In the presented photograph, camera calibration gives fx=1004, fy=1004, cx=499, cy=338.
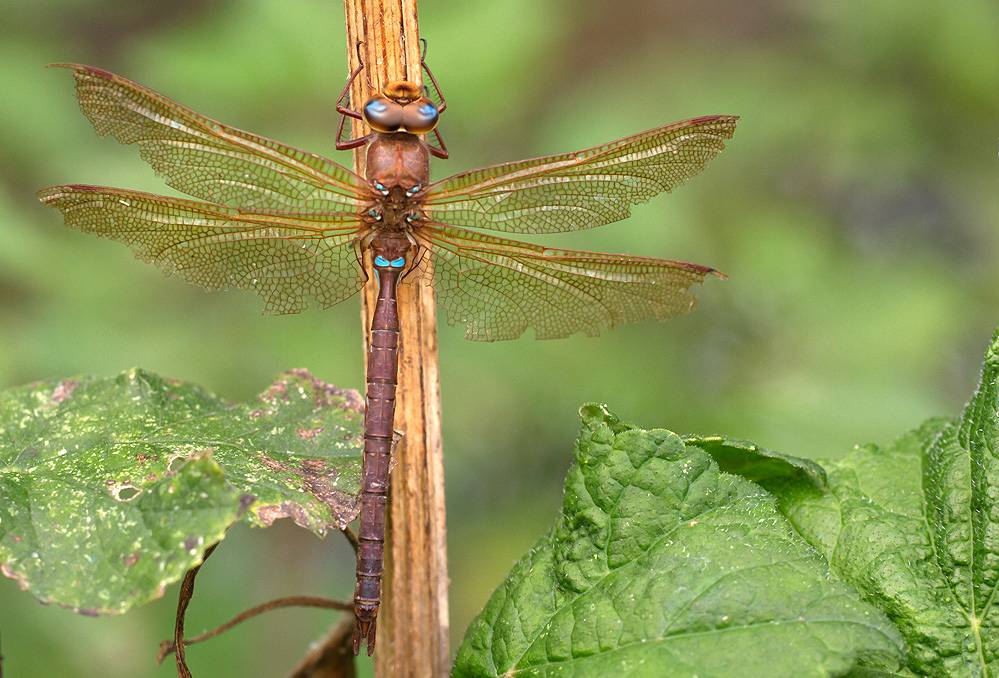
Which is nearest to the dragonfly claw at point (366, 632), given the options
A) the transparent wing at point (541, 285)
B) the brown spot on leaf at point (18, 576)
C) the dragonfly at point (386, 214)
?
the brown spot on leaf at point (18, 576)

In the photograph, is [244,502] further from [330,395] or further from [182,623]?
[330,395]

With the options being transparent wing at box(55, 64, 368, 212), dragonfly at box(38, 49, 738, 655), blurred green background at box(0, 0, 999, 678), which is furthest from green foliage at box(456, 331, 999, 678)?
blurred green background at box(0, 0, 999, 678)

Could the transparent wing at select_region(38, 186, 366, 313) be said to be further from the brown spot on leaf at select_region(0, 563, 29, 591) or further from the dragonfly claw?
the brown spot on leaf at select_region(0, 563, 29, 591)

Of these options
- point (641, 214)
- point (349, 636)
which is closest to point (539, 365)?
point (641, 214)

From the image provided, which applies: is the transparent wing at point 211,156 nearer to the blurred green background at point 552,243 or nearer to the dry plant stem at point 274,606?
the dry plant stem at point 274,606

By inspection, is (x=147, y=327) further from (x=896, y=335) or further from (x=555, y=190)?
(x=896, y=335)

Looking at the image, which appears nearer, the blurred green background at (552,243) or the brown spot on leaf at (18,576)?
the brown spot on leaf at (18,576)

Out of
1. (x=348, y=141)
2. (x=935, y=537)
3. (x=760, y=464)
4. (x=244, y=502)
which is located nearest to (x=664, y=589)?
(x=760, y=464)
